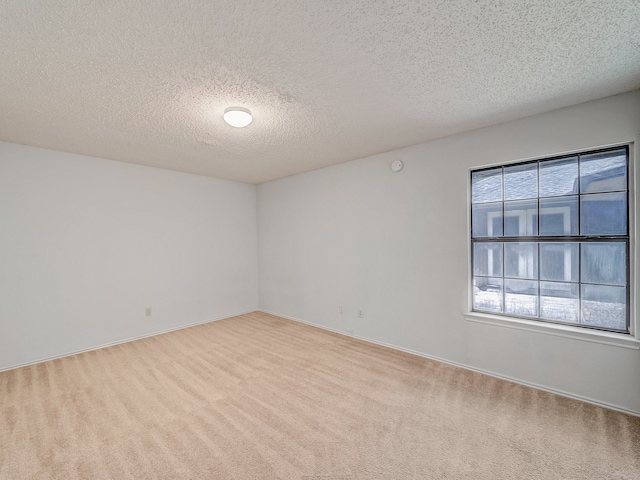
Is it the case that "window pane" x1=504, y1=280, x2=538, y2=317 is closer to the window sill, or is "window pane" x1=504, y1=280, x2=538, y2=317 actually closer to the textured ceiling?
the window sill

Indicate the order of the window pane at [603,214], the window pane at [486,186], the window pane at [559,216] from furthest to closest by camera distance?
the window pane at [486,186] → the window pane at [559,216] → the window pane at [603,214]

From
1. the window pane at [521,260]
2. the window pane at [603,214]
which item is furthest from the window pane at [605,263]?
the window pane at [521,260]

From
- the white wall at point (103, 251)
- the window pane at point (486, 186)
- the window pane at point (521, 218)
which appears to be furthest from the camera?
the white wall at point (103, 251)

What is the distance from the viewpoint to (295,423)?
7.02ft

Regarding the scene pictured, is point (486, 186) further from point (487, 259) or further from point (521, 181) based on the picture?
point (487, 259)

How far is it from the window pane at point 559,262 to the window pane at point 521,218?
0.65 feet

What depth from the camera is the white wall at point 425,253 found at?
7.83 feet

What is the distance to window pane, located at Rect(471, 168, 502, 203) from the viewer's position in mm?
2965

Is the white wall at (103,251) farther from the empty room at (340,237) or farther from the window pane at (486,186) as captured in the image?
the window pane at (486,186)

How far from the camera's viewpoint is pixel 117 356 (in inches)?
137

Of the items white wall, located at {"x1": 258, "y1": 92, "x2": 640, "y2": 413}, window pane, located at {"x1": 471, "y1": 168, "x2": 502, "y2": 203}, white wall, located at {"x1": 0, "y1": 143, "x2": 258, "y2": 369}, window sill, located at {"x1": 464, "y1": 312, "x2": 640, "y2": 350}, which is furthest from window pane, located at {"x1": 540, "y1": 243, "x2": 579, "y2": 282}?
white wall, located at {"x1": 0, "y1": 143, "x2": 258, "y2": 369}

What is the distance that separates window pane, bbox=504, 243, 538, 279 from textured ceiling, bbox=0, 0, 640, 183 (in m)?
1.32

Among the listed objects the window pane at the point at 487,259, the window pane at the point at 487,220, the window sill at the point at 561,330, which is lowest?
the window sill at the point at 561,330

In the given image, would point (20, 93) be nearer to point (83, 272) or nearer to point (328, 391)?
point (83, 272)
